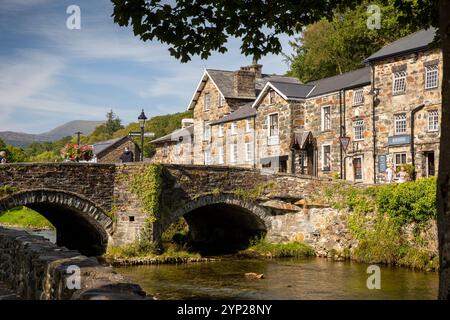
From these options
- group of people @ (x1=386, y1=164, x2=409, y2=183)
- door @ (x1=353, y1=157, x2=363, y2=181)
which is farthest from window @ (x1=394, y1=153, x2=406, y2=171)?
door @ (x1=353, y1=157, x2=363, y2=181)

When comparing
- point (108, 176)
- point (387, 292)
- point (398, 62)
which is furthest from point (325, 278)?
point (398, 62)

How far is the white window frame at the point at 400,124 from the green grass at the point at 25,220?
27.5 meters

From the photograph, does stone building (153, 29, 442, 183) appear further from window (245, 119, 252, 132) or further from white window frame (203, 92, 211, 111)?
white window frame (203, 92, 211, 111)

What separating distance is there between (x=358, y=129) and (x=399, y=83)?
3977 millimetres

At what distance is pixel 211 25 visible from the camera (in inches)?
377

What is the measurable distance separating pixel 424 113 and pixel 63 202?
19.7m

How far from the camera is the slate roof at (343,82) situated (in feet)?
120

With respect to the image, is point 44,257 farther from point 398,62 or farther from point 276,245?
point 398,62

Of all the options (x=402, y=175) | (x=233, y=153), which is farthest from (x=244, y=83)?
(x=402, y=175)

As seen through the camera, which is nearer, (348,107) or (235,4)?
(235,4)

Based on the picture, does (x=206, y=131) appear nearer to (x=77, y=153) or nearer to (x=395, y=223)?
(x=77, y=153)

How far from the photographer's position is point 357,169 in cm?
3644

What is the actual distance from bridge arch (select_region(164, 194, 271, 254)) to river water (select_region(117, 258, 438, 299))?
11.4 feet

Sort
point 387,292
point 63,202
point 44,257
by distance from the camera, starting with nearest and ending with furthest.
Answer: point 44,257, point 387,292, point 63,202
